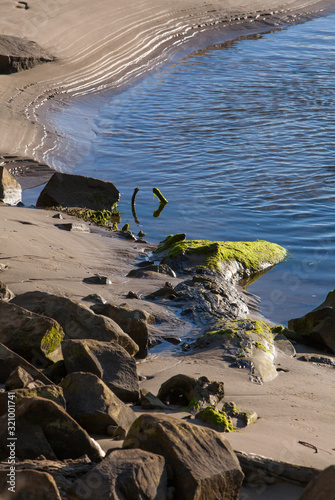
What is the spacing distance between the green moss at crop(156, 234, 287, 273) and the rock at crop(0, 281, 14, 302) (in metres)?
3.16

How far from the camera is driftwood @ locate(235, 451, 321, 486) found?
2.93 meters

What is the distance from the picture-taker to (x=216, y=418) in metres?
3.60

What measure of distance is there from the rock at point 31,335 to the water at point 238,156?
3804 millimetres

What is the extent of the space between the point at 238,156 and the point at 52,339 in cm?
1048

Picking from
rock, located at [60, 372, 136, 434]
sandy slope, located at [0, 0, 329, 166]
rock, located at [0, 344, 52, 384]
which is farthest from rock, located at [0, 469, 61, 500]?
sandy slope, located at [0, 0, 329, 166]

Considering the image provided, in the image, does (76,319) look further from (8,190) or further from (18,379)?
(8,190)

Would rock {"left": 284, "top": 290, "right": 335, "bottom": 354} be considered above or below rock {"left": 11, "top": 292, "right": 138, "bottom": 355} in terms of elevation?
below

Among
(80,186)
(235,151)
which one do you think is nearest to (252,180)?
(235,151)

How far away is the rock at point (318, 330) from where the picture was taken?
610 cm

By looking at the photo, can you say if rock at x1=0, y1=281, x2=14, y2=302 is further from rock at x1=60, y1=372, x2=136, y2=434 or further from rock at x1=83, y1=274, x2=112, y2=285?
rock at x1=60, y1=372, x2=136, y2=434

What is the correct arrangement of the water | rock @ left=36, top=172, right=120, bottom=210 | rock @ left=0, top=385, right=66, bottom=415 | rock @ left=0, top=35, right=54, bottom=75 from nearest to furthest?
rock @ left=0, top=385, right=66, bottom=415 < the water < rock @ left=36, top=172, right=120, bottom=210 < rock @ left=0, top=35, right=54, bottom=75

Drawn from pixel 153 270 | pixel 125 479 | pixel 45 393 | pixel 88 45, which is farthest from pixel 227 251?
pixel 88 45

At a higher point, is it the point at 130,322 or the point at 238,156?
the point at 130,322

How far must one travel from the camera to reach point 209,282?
7.02 meters
